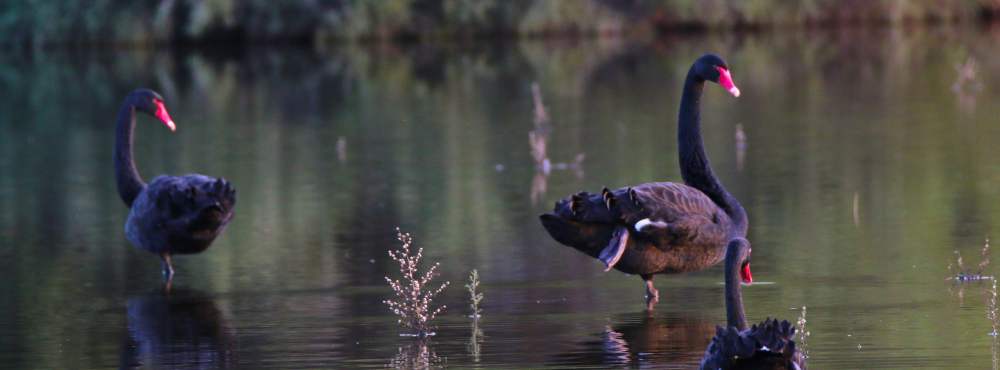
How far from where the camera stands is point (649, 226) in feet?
30.5

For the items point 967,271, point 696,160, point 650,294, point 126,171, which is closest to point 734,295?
point 650,294

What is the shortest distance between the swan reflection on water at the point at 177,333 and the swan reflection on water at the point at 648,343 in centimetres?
167

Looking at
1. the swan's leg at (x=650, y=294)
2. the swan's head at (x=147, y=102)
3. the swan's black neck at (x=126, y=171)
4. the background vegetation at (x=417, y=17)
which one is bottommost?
the swan's leg at (x=650, y=294)

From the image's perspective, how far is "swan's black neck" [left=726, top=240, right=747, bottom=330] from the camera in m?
7.36

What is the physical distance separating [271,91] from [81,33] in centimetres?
1330

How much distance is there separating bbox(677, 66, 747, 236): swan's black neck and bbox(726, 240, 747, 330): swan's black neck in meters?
2.34

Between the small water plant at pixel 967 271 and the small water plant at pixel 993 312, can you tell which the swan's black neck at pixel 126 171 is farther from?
the small water plant at pixel 993 312

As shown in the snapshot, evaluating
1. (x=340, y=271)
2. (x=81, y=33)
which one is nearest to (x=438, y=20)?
(x=81, y=33)

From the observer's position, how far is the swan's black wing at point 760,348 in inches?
263

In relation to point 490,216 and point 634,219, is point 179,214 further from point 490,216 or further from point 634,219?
point 490,216

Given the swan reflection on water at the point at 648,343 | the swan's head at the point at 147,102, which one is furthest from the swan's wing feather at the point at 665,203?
the swan's head at the point at 147,102

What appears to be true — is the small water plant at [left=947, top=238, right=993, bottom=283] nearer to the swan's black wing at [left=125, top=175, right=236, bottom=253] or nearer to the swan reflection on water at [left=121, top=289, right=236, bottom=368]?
the swan reflection on water at [left=121, top=289, right=236, bottom=368]

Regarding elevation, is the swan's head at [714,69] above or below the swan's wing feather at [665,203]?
above

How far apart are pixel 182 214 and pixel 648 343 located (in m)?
3.35
